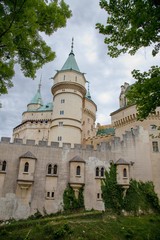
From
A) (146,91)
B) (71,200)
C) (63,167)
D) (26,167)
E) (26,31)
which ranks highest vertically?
(26,31)

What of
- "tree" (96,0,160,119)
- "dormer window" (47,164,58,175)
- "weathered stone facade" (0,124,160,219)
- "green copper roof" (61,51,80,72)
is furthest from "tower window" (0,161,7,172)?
"green copper roof" (61,51,80,72)

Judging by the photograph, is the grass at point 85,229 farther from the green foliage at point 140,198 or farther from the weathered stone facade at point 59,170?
the weathered stone facade at point 59,170

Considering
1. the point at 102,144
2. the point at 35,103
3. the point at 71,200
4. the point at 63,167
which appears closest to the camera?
the point at 71,200

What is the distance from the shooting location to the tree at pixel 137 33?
36.3 ft

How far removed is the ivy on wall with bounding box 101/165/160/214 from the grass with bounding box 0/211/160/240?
2375 millimetres

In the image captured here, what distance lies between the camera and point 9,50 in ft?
35.7

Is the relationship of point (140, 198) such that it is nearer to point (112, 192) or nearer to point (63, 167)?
point (112, 192)

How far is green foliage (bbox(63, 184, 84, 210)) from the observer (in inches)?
980

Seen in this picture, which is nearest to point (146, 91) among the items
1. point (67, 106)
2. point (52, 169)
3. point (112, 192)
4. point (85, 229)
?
point (85, 229)

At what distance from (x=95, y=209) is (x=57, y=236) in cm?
842

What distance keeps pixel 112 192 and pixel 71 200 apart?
4.69 meters

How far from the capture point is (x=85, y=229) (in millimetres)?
19203

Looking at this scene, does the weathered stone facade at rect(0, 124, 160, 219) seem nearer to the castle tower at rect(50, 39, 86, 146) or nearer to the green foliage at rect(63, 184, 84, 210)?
the green foliage at rect(63, 184, 84, 210)

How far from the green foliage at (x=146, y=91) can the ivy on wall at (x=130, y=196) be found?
Result: 49.7ft
